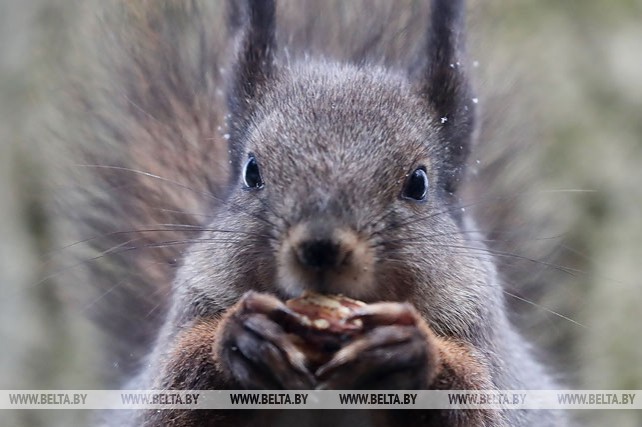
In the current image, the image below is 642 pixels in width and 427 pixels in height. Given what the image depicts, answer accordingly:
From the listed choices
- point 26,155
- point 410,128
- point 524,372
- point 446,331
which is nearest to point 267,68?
point 410,128

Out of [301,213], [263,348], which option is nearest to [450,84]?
[301,213]

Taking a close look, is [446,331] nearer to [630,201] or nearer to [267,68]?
[267,68]

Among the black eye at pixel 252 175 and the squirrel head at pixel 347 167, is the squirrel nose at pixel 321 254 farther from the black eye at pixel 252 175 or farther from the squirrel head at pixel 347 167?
the black eye at pixel 252 175

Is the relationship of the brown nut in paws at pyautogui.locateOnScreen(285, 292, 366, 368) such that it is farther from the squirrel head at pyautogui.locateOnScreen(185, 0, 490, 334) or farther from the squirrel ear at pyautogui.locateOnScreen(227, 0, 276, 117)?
the squirrel ear at pyautogui.locateOnScreen(227, 0, 276, 117)

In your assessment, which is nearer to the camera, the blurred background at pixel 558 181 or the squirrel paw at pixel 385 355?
the squirrel paw at pixel 385 355

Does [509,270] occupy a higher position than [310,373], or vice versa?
[509,270]

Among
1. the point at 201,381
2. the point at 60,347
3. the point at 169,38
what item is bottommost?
the point at 60,347

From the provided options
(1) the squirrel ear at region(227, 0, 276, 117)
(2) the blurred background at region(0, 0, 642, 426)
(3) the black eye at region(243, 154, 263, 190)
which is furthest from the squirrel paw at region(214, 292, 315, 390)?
(2) the blurred background at region(0, 0, 642, 426)

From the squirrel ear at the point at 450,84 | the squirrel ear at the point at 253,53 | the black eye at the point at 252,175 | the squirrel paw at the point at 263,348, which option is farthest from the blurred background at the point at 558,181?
the squirrel paw at the point at 263,348
